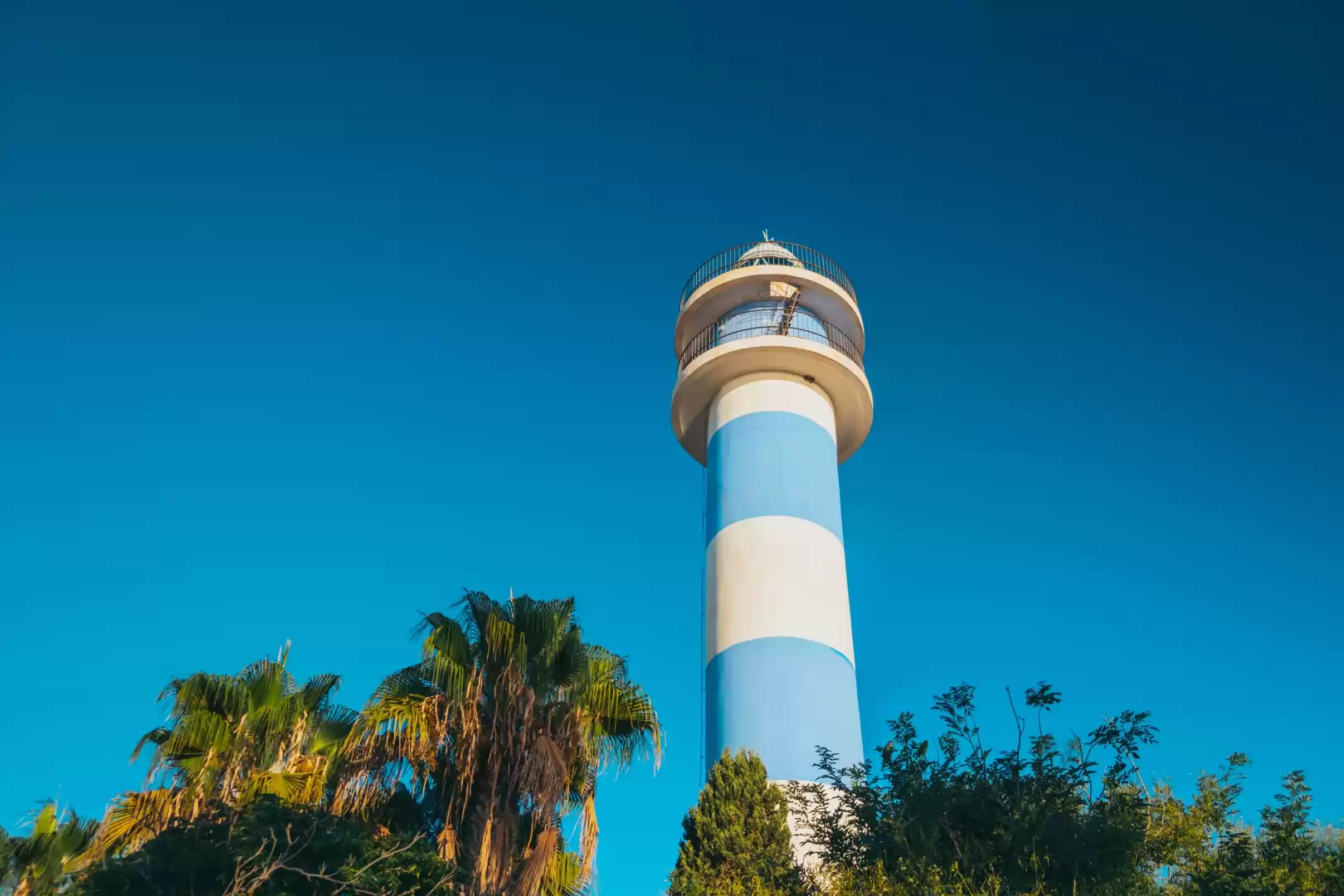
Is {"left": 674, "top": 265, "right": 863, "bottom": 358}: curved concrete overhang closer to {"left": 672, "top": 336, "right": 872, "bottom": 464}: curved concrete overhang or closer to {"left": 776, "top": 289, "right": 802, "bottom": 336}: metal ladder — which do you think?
{"left": 776, "top": 289, "right": 802, "bottom": 336}: metal ladder

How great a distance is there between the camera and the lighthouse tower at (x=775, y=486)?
1884 cm

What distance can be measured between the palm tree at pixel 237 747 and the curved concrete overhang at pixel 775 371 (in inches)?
414

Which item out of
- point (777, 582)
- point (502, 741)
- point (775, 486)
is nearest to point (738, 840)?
point (502, 741)

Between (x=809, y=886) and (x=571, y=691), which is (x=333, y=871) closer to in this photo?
(x=571, y=691)

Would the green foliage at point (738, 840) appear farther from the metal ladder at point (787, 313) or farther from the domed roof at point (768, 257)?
the domed roof at point (768, 257)

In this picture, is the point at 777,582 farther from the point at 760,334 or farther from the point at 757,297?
the point at 757,297

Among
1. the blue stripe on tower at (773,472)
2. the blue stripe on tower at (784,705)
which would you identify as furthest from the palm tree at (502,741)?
the blue stripe on tower at (773,472)

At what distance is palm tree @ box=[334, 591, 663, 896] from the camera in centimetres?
1354

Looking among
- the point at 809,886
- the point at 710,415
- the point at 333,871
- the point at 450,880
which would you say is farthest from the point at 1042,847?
the point at 710,415

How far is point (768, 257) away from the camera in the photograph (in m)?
24.7

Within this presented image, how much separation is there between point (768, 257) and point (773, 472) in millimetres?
5761

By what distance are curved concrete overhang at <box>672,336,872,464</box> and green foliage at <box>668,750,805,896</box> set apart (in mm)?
9247

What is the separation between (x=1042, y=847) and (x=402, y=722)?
775 centimetres

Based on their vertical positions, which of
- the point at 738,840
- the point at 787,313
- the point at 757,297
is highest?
the point at 757,297
